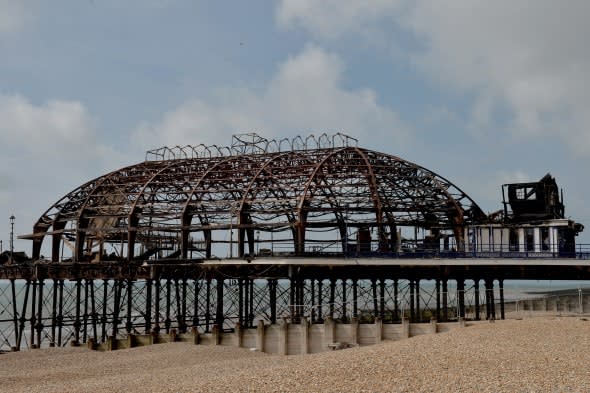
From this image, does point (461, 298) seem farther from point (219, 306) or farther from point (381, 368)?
point (381, 368)

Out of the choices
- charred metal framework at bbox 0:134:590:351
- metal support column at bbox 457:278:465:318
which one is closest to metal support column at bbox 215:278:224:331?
charred metal framework at bbox 0:134:590:351

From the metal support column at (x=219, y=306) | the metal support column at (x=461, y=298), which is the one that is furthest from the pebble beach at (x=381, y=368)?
the metal support column at (x=219, y=306)

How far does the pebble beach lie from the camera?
23.0m

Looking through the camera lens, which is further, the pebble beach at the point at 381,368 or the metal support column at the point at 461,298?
the metal support column at the point at 461,298

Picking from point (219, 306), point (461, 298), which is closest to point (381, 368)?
point (461, 298)

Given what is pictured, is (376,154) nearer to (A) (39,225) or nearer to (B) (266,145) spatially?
(B) (266,145)

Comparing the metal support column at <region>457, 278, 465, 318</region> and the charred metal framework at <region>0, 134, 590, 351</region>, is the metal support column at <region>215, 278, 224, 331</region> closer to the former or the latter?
the charred metal framework at <region>0, 134, 590, 351</region>

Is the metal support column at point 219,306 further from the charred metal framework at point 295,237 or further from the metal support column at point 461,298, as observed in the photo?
the metal support column at point 461,298

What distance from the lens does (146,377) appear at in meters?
29.4

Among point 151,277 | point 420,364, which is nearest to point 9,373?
point 151,277

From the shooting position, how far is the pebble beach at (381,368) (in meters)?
23.0

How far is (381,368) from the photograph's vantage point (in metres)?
25.7

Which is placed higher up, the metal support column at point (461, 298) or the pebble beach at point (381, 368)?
the metal support column at point (461, 298)

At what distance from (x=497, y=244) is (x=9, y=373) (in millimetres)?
31044
